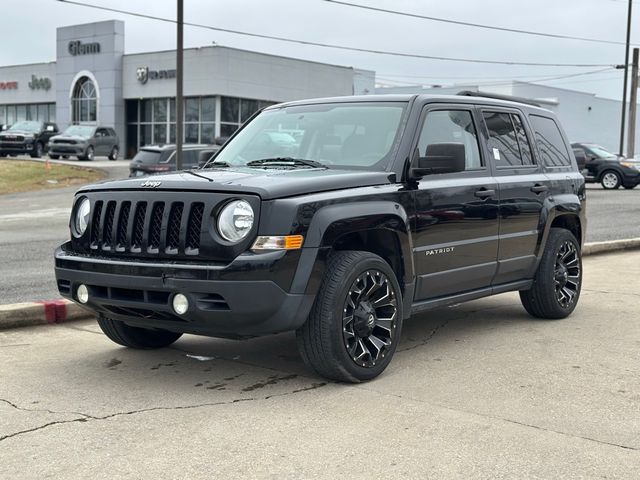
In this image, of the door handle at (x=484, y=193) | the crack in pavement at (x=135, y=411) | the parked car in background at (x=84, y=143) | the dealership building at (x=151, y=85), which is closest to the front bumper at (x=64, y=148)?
the parked car in background at (x=84, y=143)

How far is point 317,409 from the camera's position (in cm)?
475

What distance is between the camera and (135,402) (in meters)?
4.90

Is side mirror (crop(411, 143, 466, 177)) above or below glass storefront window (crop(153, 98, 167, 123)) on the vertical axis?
below

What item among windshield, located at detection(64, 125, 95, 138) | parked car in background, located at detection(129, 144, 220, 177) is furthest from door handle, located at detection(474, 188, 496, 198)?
windshield, located at detection(64, 125, 95, 138)

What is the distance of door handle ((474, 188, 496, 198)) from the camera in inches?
249

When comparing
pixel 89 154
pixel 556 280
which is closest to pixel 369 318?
pixel 556 280

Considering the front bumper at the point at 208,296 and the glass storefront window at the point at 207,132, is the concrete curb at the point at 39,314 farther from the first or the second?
the glass storefront window at the point at 207,132

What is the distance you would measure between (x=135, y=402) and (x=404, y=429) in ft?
5.31

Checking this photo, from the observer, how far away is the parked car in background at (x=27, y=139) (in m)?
40.7

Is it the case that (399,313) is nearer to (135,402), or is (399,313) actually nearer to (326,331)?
(326,331)

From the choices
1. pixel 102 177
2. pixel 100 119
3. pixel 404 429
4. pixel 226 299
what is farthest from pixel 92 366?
pixel 100 119

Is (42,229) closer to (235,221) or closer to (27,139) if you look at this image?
(235,221)

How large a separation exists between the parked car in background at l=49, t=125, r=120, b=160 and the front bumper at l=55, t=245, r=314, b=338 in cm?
3661

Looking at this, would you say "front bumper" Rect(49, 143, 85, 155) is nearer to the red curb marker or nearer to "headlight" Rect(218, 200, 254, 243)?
the red curb marker
